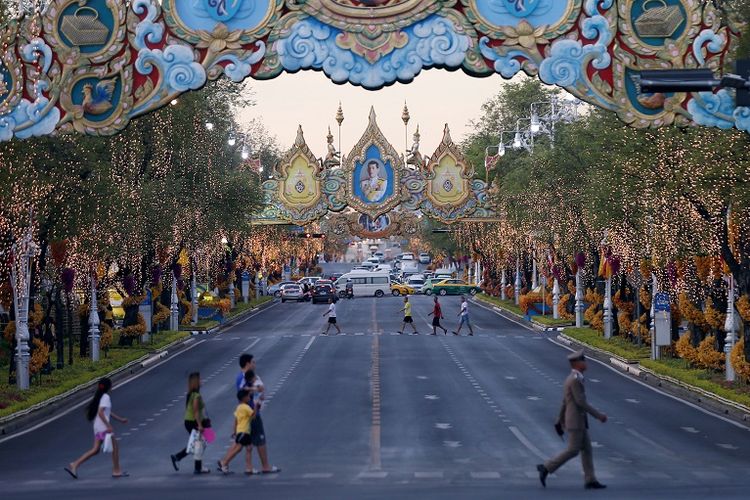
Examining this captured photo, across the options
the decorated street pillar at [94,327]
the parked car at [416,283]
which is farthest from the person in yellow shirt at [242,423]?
the parked car at [416,283]

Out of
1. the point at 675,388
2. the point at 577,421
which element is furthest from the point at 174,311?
the point at 577,421

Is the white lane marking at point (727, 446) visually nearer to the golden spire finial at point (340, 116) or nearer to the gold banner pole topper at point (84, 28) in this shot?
the gold banner pole topper at point (84, 28)

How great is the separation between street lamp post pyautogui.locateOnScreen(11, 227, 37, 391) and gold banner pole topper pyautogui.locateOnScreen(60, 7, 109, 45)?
1219 centimetres

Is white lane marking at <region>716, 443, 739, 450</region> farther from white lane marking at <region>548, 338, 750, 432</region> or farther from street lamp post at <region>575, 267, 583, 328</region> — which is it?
street lamp post at <region>575, 267, 583, 328</region>

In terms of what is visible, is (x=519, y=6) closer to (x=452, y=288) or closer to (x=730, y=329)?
(x=730, y=329)

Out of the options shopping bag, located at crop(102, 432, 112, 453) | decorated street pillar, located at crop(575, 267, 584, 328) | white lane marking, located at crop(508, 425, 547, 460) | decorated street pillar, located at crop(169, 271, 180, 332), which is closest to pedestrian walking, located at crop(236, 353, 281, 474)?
shopping bag, located at crop(102, 432, 112, 453)

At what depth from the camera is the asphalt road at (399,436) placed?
1872cm

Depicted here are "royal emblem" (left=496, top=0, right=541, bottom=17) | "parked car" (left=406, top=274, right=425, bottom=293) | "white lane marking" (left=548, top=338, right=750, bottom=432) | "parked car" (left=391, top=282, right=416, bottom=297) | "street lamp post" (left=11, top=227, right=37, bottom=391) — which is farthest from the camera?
"parked car" (left=406, top=274, right=425, bottom=293)

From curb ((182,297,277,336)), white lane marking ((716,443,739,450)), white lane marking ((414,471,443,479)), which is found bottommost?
curb ((182,297,277,336))

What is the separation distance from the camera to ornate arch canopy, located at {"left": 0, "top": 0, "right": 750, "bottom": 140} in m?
22.8

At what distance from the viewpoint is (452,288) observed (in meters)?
119

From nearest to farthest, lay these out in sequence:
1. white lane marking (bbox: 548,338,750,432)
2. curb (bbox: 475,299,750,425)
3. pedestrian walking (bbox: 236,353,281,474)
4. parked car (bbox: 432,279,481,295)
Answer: pedestrian walking (bbox: 236,353,281,474), white lane marking (bbox: 548,338,750,432), curb (bbox: 475,299,750,425), parked car (bbox: 432,279,481,295)

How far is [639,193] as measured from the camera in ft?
129

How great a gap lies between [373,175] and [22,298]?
48.5 m
